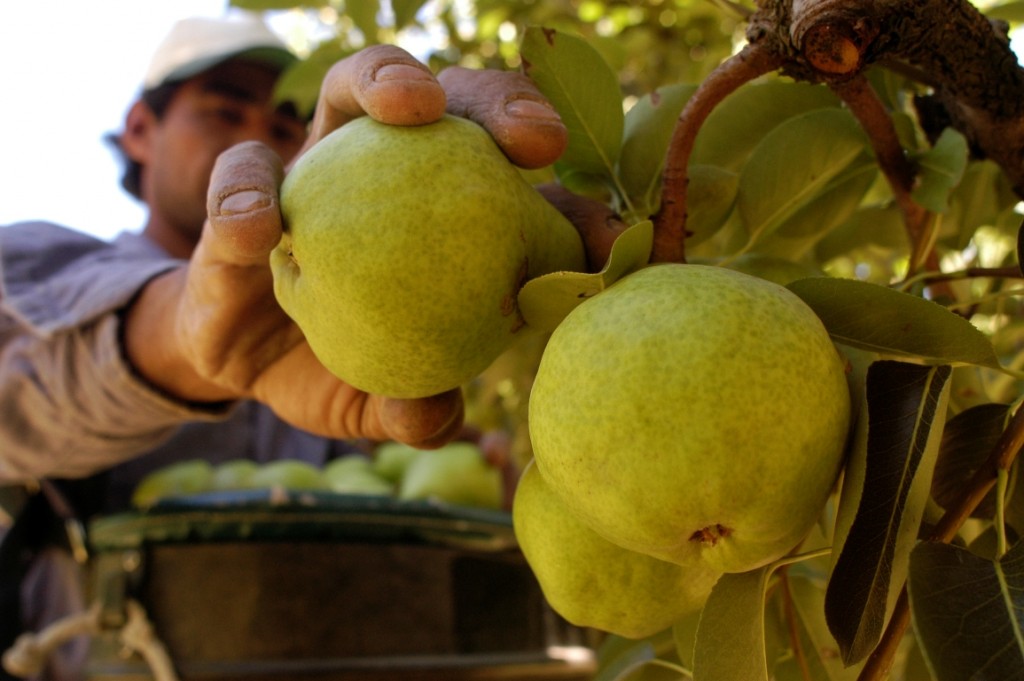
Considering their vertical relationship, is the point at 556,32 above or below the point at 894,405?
above

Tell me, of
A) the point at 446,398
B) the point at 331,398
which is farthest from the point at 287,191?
the point at 331,398

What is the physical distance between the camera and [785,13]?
0.65m

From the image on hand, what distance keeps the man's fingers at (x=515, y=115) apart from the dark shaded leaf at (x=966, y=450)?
0.41 meters

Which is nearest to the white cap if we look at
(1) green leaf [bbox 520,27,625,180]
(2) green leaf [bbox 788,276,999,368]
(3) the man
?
(3) the man

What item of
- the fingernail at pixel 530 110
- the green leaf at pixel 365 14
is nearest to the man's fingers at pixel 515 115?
the fingernail at pixel 530 110

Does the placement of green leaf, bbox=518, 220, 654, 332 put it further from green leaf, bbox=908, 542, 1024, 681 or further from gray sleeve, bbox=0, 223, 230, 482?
gray sleeve, bbox=0, 223, 230, 482

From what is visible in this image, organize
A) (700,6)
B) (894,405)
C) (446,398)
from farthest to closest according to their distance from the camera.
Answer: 1. (700,6)
2. (446,398)
3. (894,405)

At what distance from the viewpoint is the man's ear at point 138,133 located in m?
2.84

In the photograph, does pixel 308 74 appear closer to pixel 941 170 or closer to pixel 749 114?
pixel 749 114

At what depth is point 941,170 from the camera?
79cm

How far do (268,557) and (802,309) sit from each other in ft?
3.69

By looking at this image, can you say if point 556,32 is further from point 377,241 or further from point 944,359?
point 944,359

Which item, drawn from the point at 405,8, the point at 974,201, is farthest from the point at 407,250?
the point at 405,8

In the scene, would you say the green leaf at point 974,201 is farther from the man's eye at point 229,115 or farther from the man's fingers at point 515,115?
the man's eye at point 229,115
